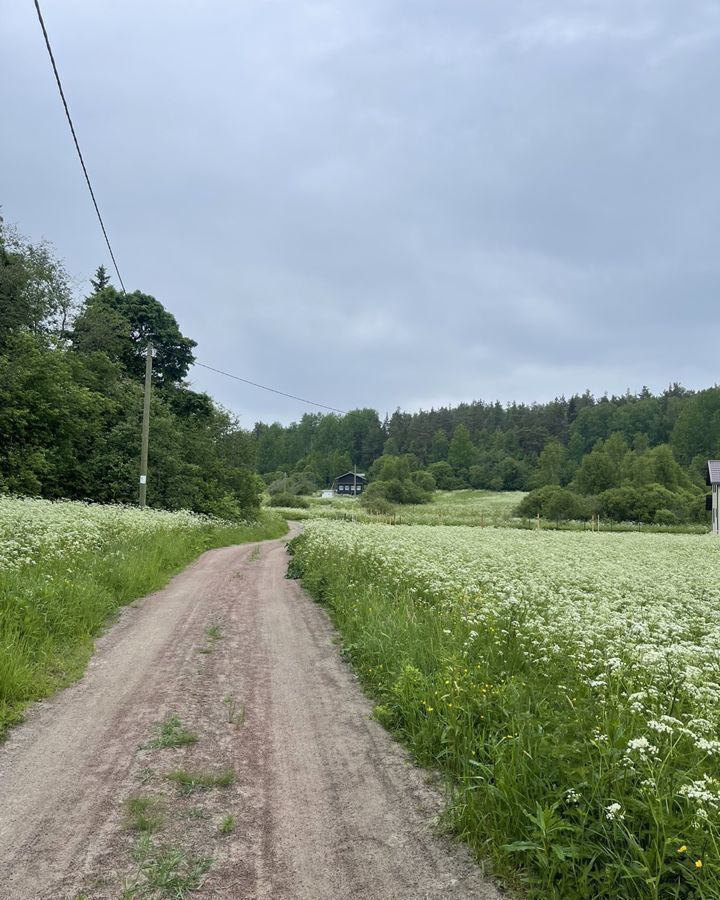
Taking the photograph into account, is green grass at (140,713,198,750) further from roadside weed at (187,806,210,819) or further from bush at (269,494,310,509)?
bush at (269,494,310,509)

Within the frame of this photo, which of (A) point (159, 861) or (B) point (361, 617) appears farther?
(B) point (361, 617)

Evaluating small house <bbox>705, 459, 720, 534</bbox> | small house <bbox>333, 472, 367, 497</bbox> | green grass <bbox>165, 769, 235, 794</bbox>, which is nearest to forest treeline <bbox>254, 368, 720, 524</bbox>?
small house <bbox>333, 472, 367, 497</bbox>

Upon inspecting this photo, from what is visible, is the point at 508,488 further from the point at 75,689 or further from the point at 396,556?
the point at 75,689

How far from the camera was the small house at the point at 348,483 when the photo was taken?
136875 mm

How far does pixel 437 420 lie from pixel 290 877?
17370cm

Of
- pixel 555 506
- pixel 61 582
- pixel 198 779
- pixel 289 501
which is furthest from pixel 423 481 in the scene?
pixel 198 779

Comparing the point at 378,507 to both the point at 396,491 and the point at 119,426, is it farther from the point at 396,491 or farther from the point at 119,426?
the point at 119,426

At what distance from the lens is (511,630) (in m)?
7.19

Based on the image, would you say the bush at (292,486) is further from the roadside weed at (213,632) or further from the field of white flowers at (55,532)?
the roadside weed at (213,632)

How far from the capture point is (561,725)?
4.30m

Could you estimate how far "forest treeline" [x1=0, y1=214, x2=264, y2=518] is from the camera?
27.5 metres

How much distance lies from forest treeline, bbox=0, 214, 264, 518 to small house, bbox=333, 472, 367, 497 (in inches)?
3574

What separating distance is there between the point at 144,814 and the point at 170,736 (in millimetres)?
1223

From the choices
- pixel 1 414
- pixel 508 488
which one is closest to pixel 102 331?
pixel 1 414
